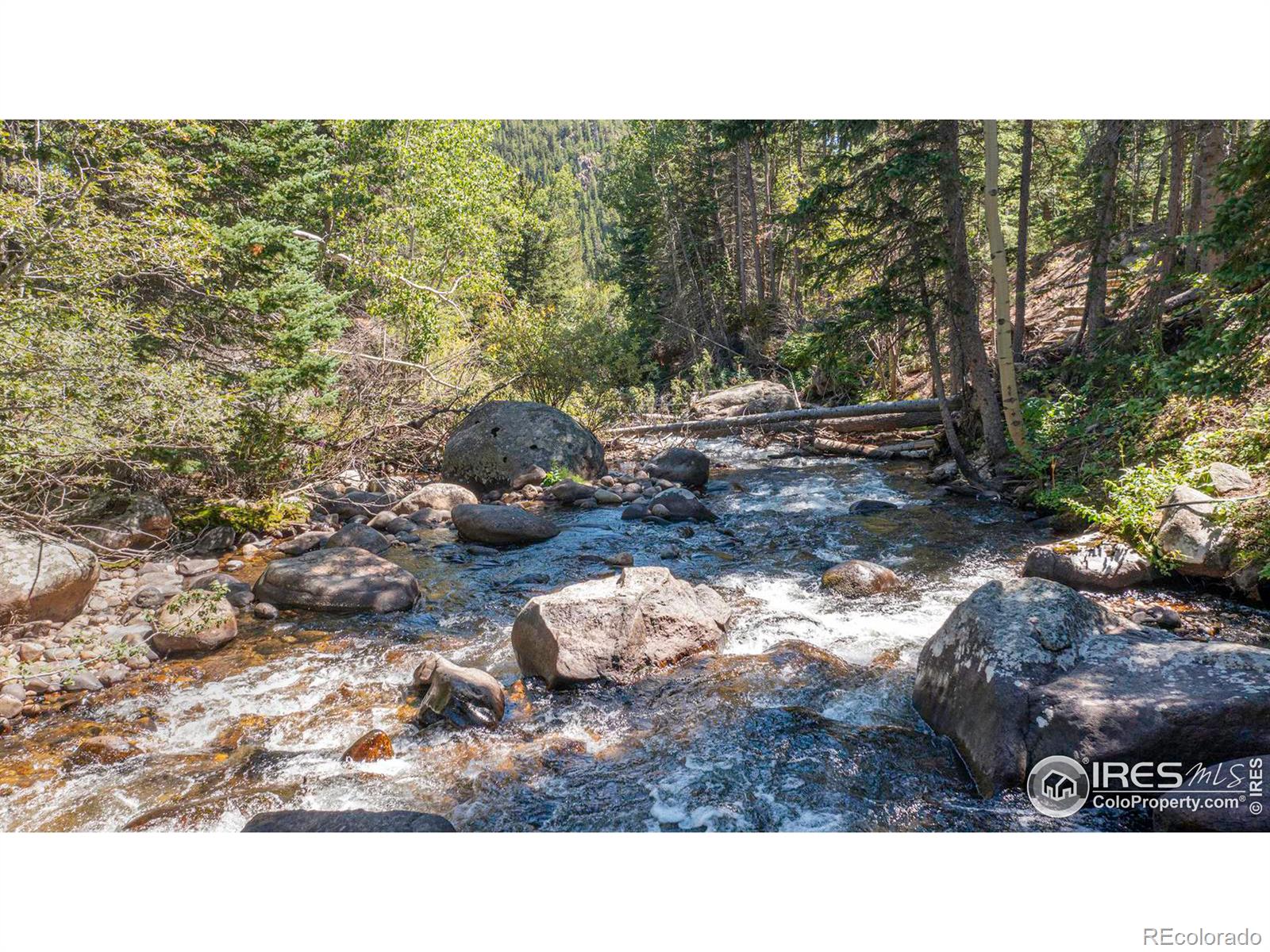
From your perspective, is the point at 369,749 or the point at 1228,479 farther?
the point at 1228,479

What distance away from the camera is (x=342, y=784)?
361 cm

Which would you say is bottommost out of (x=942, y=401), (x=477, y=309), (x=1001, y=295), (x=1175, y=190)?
(x=942, y=401)

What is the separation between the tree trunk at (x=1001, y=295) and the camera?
308 inches

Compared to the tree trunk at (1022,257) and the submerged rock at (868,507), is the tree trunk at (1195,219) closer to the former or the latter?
the tree trunk at (1022,257)

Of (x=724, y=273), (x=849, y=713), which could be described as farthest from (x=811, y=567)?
(x=724, y=273)

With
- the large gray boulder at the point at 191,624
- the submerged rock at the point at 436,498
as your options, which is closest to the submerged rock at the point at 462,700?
the large gray boulder at the point at 191,624

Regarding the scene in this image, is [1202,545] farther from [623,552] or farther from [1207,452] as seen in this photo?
[623,552]

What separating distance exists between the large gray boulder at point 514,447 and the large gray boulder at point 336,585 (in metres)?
4.70

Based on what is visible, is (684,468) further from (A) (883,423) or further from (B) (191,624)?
(B) (191,624)

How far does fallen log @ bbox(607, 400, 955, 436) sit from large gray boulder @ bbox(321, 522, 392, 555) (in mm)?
7297

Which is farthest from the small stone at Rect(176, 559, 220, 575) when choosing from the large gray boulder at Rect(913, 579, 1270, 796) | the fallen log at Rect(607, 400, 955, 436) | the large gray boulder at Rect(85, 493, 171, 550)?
the fallen log at Rect(607, 400, 955, 436)

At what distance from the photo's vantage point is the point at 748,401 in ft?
51.0

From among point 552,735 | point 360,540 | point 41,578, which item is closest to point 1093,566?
point 552,735

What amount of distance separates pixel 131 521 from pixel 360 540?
2398mm
